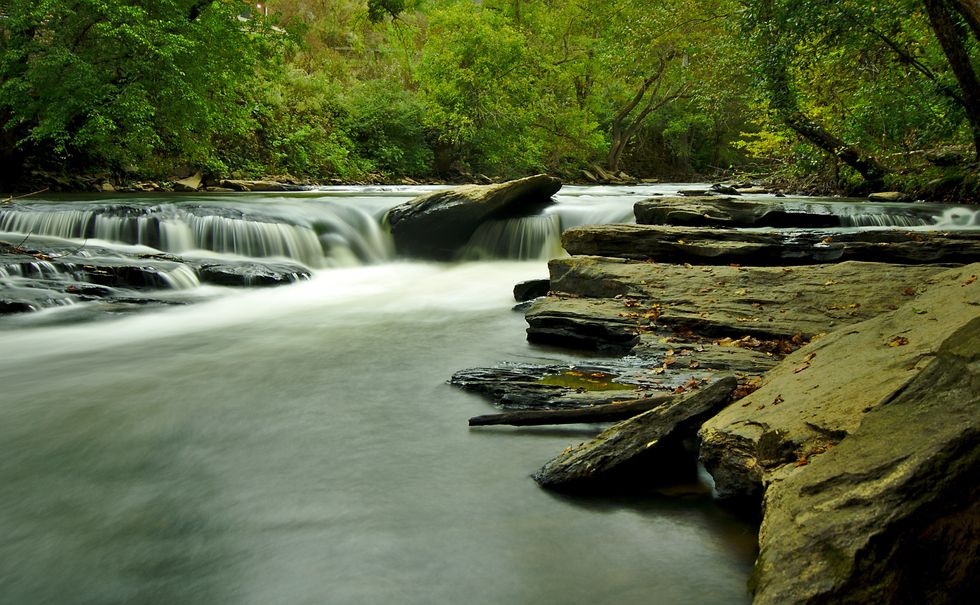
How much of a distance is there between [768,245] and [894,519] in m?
5.98

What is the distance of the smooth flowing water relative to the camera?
2.60m

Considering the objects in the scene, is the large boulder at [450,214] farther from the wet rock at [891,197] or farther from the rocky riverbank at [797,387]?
the wet rock at [891,197]

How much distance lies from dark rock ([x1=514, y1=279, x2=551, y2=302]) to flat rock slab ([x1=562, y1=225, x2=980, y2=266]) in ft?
2.02

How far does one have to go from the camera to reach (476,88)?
24.3 m

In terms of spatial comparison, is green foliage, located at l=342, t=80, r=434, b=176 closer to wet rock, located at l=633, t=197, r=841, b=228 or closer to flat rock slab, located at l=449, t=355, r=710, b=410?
wet rock, located at l=633, t=197, r=841, b=228

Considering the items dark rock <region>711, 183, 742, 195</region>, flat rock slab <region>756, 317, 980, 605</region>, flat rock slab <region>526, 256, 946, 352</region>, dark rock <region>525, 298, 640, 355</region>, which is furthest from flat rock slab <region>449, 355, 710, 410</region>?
dark rock <region>711, 183, 742, 195</region>

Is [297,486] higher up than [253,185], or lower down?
lower down

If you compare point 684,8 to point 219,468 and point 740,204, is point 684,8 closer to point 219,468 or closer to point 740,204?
point 740,204

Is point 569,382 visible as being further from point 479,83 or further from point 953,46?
point 479,83

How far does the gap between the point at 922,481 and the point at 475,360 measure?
4251 mm

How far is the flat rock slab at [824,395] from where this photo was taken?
2.77 metres

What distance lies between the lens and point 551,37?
26.8 metres

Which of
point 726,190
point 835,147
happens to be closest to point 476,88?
point 726,190

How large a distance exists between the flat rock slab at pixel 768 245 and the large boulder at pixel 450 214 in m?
3.93
